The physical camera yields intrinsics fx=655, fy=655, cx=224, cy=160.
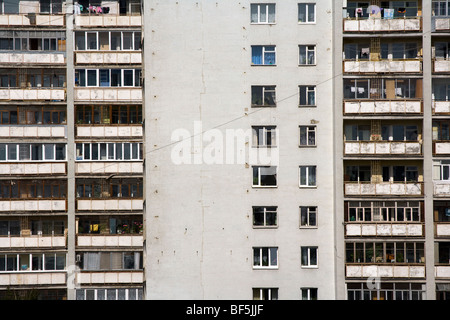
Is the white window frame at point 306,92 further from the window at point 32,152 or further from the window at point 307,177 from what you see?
the window at point 32,152

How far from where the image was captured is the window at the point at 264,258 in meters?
43.9

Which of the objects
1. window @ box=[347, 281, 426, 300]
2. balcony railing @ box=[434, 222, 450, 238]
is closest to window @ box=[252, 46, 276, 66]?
balcony railing @ box=[434, 222, 450, 238]

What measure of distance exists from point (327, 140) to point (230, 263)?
34.7 feet

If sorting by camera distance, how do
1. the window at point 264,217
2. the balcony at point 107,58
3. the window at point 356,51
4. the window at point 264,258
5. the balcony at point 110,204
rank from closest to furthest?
the window at point 264,258
the window at point 264,217
the balcony at point 110,204
the balcony at point 107,58
the window at point 356,51

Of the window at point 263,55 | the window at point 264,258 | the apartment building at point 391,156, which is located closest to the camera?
the apartment building at point 391,156

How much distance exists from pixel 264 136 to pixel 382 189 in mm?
8689

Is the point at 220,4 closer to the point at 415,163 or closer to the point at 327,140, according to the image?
the point at 327,140

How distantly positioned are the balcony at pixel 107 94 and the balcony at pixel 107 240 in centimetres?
931

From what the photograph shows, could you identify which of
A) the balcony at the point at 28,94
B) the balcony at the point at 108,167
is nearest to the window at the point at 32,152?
the balcony at the point at 108,167

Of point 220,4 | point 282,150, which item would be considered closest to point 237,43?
point 220,4

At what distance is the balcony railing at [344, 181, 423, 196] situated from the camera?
43969mm

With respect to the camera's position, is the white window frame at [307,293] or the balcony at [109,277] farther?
the balcony at [109,277]

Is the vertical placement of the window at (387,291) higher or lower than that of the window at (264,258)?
lower

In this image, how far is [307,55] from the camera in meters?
44.7
